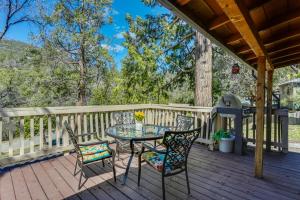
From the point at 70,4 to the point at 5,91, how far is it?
638cm

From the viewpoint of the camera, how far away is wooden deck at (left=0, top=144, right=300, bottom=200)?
8.64 ft

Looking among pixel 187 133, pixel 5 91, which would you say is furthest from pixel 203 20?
pixel 5 91

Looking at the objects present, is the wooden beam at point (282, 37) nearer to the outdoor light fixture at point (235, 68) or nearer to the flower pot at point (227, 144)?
the outdoor light fixture at point (235, 68)

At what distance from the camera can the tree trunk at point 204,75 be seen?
5844mm

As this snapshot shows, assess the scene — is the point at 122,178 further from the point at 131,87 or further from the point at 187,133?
the point at 131,87

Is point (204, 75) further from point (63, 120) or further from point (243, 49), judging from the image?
point (63, 120)

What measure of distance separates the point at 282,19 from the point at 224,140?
298 cm

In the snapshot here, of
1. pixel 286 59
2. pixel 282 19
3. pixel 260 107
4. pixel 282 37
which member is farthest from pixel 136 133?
pixel 286 59

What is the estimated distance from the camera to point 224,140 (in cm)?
450

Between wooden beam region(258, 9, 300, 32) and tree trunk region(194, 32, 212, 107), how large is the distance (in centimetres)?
327

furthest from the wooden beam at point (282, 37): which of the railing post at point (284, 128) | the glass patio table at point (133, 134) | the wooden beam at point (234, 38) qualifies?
the glass patio table at point (133, 134)

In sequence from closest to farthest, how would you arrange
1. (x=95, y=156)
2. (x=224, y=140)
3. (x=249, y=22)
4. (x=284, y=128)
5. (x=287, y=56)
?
(x=249, y=22) < (x=95, y=156) < (x=287, y=56) < (x=284, y=128) < (x=224, y=140)

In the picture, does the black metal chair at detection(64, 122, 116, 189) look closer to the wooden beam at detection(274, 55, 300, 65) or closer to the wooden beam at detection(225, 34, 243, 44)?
the wooden beam at detection(225, 34, 243, 44)

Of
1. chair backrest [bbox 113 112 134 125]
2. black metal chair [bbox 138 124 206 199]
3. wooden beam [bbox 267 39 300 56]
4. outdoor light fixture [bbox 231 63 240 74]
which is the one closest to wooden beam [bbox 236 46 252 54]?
wooden beam [bbox 267 39 300 56]
